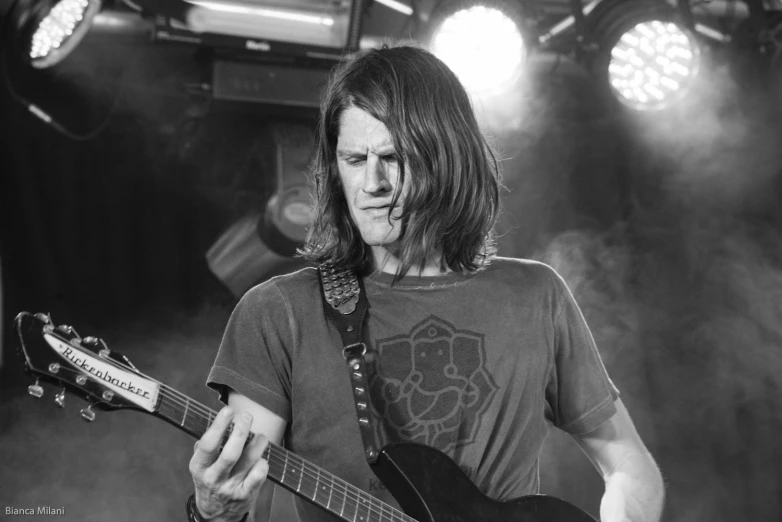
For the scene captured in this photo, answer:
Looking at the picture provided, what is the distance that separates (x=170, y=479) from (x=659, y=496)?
8.81 feet

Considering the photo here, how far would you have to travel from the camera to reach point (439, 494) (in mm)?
1698

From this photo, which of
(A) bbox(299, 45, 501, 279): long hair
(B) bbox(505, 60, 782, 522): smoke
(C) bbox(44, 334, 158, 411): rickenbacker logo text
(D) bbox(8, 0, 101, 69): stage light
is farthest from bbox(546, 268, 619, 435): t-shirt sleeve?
(B) bbox(505, 60, 782, 522): smoke

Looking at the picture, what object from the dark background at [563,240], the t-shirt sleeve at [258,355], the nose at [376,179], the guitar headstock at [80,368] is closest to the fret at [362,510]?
the t-shirt sleeve at [258,355]

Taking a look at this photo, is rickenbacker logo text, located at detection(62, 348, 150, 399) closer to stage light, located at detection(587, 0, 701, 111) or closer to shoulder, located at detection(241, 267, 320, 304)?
shoulder, located at detection(241, 267, 320, 304)

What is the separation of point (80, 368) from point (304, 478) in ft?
1.66

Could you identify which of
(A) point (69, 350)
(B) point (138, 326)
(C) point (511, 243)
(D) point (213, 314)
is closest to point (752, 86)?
(C) point (511, 243)

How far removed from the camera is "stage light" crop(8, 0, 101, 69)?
3322 millimetres

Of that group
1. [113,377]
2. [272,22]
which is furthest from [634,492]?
[272,22]

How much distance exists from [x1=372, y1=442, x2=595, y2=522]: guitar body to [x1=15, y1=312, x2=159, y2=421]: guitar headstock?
53cm

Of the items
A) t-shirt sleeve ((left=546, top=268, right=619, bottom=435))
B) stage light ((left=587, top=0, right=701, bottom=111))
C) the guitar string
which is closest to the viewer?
the guitar string

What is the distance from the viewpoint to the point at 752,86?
4.62 metres

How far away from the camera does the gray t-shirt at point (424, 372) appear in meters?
1.83

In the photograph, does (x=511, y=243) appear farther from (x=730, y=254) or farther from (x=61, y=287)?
(x=61, y=287)

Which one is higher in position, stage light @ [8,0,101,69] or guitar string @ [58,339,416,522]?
stage light @ [8,0,101,69]
